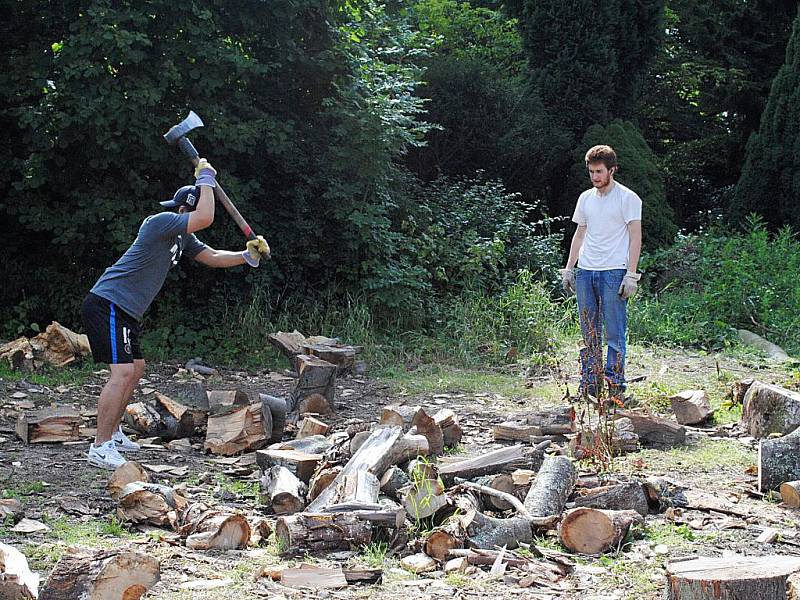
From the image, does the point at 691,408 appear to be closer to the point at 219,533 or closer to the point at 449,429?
the point at 449,429

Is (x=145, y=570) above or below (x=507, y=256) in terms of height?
below

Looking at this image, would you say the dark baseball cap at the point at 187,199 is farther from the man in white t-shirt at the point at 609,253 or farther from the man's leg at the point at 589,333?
the man in white t-shirt at the point at 609,253

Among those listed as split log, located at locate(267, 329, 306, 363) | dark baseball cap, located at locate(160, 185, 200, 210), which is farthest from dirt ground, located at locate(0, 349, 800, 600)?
dark baseball cap, located at locate(160, 185, 200, 210)

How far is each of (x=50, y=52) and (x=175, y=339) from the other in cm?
297

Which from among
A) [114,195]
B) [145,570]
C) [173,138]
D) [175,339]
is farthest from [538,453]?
[114,195]

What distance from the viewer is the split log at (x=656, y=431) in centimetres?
522

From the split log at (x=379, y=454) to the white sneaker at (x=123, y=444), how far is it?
1624mm

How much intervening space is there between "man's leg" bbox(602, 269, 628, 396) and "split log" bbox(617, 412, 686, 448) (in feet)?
2.10

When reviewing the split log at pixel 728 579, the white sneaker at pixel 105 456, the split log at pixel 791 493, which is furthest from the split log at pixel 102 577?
the split log at pixel 791 493

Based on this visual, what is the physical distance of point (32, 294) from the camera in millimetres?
8914

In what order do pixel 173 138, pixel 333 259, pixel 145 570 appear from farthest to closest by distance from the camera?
1. pixel 333 259
2. pixel 173 138
3. pixel 145 570

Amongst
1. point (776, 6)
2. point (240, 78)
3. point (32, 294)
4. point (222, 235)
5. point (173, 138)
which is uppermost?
point (776, 6)

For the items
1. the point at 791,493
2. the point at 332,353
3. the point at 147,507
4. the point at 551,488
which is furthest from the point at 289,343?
the point at 791,493

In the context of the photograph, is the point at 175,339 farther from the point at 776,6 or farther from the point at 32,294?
the point at 776,6
